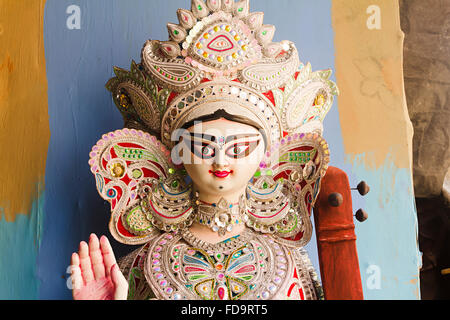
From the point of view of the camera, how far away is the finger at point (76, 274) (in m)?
1.34

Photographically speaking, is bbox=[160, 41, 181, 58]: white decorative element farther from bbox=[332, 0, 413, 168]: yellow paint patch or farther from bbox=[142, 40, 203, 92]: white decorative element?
bbox=[332, 0, 413, 168]: yellow paint patch

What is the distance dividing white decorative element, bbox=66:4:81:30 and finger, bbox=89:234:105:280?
1030mm

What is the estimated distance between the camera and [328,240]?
1.54m

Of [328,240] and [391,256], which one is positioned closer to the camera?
[328,240]

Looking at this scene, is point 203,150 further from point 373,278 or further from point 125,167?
point 373,278

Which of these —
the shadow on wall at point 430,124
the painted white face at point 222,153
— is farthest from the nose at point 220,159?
the shadow on wall at point 430,124

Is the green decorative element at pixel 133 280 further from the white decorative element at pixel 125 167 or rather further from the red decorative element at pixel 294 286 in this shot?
the red decorative element at pixel 294 286

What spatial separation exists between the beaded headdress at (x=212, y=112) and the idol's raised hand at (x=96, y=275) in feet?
0.54

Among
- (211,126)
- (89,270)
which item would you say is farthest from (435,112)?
(89,270)

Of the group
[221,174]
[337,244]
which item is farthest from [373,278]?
[221,174]

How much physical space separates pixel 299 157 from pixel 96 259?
690 millimetres
